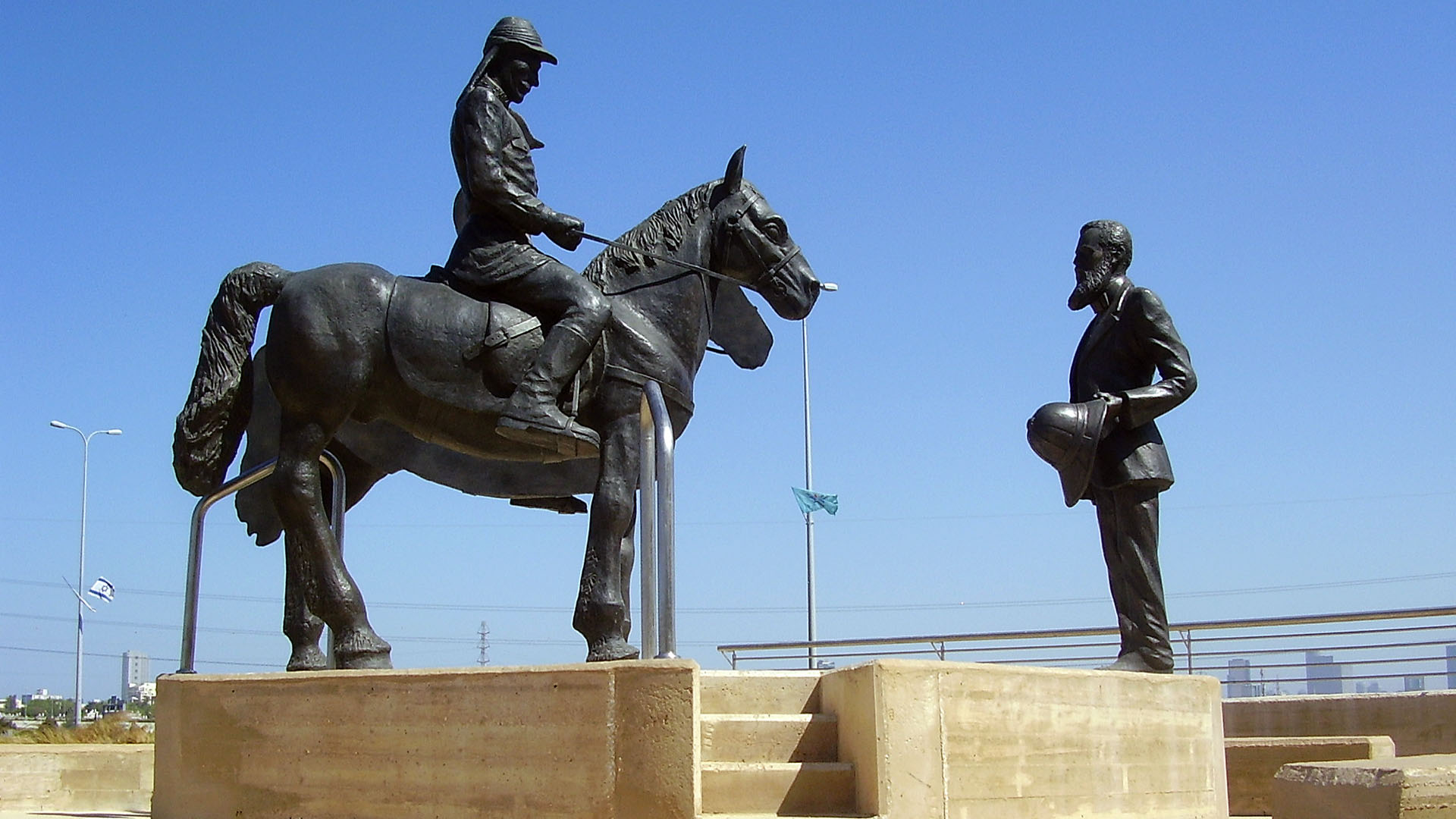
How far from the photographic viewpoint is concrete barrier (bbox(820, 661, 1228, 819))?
19.0ft

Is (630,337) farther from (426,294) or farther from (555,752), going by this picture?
(555,752)

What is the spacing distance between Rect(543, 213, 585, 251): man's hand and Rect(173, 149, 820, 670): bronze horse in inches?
8.7

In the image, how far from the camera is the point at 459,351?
23.6 ft

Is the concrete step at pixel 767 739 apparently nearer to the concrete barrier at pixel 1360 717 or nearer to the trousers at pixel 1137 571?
the trousers at pixel 1137 571

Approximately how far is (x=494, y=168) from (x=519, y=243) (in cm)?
40

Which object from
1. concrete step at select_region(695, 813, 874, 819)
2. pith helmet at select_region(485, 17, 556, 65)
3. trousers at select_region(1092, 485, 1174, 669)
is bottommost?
concrete step at select_region(695, 813, 874, 819)

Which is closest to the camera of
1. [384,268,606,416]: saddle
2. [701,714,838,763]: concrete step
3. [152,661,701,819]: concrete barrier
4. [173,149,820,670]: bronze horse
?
[152,661,701,819]: concrete barrier

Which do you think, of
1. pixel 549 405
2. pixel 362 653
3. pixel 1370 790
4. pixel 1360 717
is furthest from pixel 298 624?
pixel 1360 717

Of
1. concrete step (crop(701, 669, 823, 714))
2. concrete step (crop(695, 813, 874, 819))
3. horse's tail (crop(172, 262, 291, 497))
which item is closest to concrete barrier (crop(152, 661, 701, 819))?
concrete step (crop(695, 813, 874, 819))

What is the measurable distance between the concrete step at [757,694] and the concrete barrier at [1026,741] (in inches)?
4.5

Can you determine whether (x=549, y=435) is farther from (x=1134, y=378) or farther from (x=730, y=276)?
(x=1134, y=378)

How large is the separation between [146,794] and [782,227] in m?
6.29

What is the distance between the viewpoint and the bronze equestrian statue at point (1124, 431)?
7543 mm

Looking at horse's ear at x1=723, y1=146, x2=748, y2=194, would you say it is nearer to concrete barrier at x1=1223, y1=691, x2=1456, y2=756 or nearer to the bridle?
the bridle
